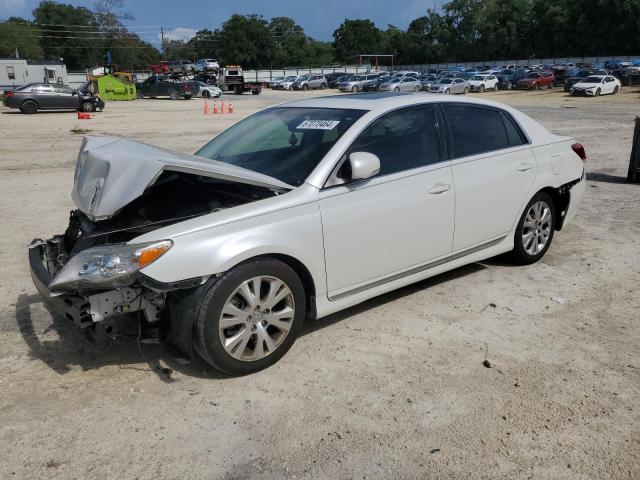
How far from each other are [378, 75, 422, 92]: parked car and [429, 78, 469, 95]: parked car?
216 cm

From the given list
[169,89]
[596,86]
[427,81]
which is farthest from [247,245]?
[427,81]

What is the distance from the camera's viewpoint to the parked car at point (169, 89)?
42250mm

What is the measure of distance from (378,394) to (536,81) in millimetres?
48310

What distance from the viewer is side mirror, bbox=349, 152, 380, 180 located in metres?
3.70

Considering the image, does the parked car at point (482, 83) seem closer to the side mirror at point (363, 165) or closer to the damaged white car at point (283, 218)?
the damaged white car at point (283, 218)

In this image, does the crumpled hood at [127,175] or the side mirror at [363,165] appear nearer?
the crumpled hood at [127,175]

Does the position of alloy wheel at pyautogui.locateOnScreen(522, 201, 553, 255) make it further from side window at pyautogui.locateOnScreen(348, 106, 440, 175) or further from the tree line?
the tree line

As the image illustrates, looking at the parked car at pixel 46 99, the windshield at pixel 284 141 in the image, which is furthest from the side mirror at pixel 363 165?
the parked car at pixel 46 99

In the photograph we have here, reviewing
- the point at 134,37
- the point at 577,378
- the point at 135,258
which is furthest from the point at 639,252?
the point at 134,37

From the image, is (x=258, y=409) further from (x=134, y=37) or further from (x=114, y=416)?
(x=134, y=37)

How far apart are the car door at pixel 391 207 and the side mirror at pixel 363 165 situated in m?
0.14

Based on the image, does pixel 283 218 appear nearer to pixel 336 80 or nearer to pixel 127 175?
pixel 127 175

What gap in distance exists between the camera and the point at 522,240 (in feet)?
17.1

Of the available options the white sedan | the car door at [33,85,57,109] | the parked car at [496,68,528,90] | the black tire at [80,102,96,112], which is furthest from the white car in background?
the car door at [33,85,57,109]
